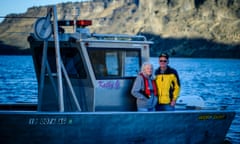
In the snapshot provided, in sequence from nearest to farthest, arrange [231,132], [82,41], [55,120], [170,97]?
[55,120] < [82,41] < [170,97] < [231,132]

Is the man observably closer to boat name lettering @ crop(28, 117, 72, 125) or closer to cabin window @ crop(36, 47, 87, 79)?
cabin window @ crop(36, 47, 87, 79)

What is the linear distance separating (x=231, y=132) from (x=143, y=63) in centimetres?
832

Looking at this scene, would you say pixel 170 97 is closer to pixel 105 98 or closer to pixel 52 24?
pixel 105 98

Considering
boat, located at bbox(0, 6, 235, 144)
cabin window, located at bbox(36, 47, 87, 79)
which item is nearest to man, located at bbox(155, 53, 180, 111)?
boat, located at bbox(0, 6, 235, 144)

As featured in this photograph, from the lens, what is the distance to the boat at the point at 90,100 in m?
10.7

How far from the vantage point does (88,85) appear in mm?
11625

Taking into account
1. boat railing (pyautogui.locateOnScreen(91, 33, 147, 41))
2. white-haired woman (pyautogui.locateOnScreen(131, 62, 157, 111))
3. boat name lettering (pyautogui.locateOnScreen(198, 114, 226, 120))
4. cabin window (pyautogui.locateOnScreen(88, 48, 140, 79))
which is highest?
boat railing (pyautogui.locateOnScreen(91, 33, 147, 41))

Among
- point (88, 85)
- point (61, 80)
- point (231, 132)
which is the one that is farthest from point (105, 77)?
point (231, 132)

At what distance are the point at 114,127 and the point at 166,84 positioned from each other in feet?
5.34

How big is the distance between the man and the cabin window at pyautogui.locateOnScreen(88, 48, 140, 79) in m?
0.63

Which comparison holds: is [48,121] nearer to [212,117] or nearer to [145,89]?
[145,89]

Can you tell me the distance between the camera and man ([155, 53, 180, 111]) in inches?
470

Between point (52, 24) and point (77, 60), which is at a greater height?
point (52, 24)

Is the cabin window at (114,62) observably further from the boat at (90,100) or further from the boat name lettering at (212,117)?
the boat name lettering at (212,117)
